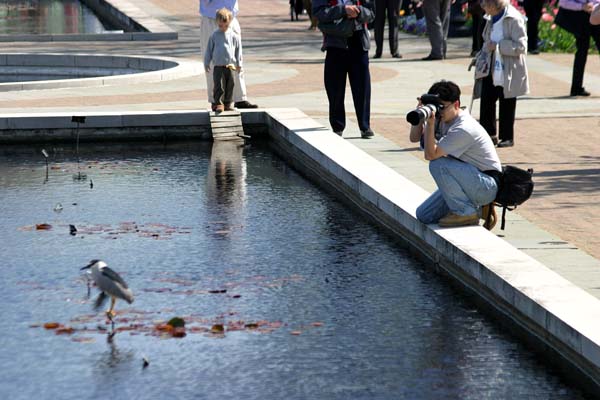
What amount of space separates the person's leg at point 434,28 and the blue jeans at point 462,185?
1391 centimetres

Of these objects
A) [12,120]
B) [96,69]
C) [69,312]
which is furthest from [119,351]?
[96,69]

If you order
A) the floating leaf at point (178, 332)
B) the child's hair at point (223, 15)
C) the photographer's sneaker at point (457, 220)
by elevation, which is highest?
the child's hair at point (223, 15)

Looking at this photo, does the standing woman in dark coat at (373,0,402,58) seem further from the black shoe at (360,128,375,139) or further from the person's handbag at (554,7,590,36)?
the black shoe at (360,128,375,139)

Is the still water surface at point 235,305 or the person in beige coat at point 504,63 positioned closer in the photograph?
the still water surface at point 235,305

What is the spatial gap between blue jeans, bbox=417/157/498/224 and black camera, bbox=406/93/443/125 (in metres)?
0.35

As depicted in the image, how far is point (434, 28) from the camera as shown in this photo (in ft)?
75.6

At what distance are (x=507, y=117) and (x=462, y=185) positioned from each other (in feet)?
14.6

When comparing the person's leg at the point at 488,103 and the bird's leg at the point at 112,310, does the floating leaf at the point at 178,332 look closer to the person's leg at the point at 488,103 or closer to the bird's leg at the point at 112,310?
the bird's leg at the point at 112,310

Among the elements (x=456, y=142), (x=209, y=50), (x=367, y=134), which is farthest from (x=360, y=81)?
(x=456, y=142)

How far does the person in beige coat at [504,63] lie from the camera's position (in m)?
13.2

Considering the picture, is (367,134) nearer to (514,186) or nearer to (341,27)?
(341,27)

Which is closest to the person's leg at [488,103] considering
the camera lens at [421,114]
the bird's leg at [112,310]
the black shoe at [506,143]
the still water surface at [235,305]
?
the black shoe at [506,143]

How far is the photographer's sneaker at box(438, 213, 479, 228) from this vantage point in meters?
9.23

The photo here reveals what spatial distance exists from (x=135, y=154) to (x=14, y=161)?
3.90 ft
